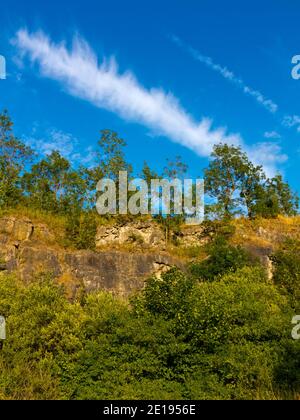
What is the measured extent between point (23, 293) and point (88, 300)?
5.31 metres

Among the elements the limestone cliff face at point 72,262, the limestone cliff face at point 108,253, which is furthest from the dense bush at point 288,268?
the limestone cliff face at point 72,262

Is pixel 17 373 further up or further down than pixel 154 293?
further down

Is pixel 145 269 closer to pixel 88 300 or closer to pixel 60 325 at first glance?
pixel 88 300

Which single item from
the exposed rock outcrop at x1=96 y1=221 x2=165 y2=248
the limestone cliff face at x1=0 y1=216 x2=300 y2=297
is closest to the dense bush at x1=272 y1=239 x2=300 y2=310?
the limestone cliff face at x1=0 y1=216 x2=300 y2=297

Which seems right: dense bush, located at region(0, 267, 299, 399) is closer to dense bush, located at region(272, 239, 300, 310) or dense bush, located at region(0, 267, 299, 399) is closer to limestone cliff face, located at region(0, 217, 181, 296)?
limestone cliff face, located at region(0, 217, 181, 296)

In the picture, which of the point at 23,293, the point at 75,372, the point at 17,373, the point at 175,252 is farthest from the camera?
the point at 175,252

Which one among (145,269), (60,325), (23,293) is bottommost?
(60,325)

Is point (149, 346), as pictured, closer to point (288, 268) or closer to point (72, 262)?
point (72, 262)

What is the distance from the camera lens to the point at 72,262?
41.3 meters

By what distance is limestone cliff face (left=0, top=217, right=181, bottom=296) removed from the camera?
3950 centimetres

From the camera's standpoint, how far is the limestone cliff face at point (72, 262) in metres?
39.5

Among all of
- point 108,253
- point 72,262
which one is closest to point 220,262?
point 108,253

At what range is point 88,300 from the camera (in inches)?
1368

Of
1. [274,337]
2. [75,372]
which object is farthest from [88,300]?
[274,337]
